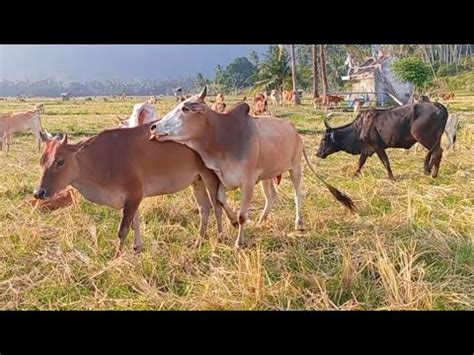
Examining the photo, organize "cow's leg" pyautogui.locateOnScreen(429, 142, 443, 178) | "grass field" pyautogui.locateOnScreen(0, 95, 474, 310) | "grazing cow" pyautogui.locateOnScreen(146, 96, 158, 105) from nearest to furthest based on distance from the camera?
"grass field" pyautogui.locateOnScreen(0, 95, 474, 310) → "grazing cow" pyautogui.locateOnScreen(146, 96, 158, 105) → "cow's leg" pyautogui.locateOnScreen(429, 142, 443, 178)

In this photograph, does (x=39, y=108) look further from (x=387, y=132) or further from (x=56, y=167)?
(x=387, y=132)

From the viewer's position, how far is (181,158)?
11.2ft

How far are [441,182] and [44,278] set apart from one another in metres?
3.38

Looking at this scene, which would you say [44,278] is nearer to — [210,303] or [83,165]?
[83,165]

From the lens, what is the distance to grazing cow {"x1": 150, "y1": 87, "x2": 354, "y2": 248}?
320 cm

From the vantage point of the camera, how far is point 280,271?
3.11 m

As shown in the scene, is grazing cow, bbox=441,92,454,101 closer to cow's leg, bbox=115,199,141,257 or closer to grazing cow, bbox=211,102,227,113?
grazing cow, bbox=211,102,227,113

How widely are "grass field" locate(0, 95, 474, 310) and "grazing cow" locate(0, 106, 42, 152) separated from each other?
0.06 metres

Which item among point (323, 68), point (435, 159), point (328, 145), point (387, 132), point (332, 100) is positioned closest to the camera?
point (323, 68)

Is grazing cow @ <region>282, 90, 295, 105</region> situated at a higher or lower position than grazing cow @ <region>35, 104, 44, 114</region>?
lower

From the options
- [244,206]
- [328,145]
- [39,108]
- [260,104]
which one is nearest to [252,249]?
[244,206]

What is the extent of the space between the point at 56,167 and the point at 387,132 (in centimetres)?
356

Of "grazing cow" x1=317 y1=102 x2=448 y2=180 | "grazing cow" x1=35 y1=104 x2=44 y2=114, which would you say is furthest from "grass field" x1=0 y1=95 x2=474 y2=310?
"grazing cow" x1=317 y1=102 x2=448 y2=180
